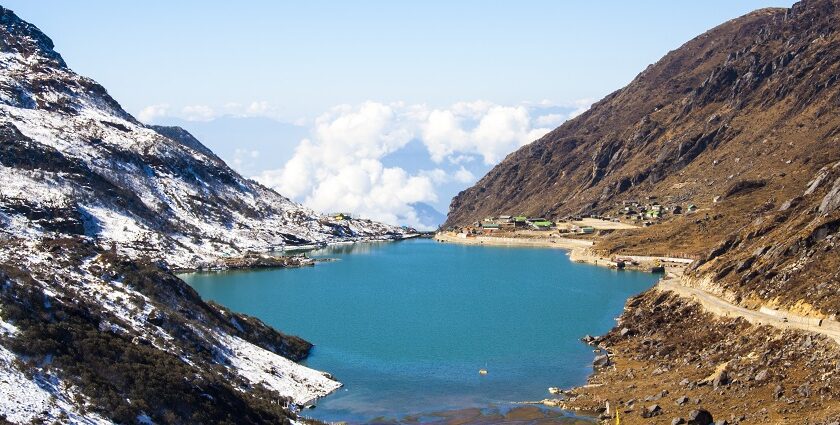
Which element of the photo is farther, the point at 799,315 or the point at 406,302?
the point at 406,302

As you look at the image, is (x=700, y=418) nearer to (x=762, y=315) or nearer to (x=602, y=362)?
(x=762, y=315)

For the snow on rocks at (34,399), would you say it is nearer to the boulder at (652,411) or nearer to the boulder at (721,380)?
the boulder at (652,411)

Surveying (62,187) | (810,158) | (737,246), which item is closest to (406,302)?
(737,246)

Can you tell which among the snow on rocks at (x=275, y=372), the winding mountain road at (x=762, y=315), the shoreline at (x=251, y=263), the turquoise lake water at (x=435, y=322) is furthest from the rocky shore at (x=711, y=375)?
the shoreline at (x=251, y=263)

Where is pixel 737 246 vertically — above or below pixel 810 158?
below

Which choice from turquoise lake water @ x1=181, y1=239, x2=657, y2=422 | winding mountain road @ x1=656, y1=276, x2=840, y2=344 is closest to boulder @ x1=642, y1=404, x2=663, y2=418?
turquoise lake water @ x1=181, y1=239, x2=657, y2=422

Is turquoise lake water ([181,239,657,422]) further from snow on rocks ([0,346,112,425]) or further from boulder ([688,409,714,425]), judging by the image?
snow on rocks ([0,346,112,425])

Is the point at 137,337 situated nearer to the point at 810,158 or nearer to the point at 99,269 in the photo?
the point at 99,269
